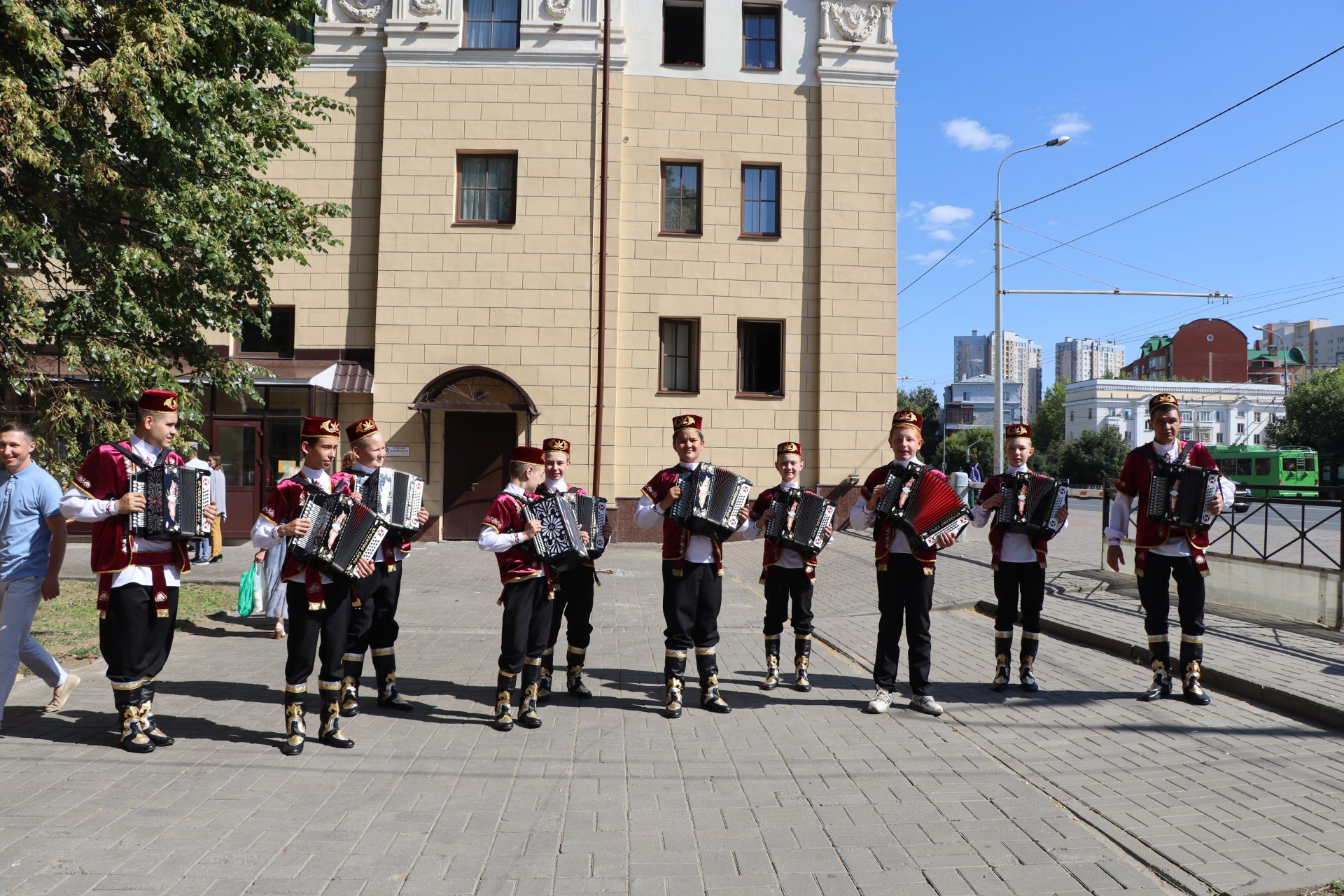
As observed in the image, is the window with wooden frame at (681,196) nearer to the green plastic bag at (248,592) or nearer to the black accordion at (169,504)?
the green plastic bag at (248,592)

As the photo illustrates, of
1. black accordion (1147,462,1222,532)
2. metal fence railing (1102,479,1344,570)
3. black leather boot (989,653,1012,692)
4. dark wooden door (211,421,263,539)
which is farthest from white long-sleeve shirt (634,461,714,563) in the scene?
dark wooden door (211,421,263,539)

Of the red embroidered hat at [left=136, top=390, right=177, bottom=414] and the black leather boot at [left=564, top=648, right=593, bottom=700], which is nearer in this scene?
the red embroidered hat at [left=136, top=390, right=177, bottom=414]

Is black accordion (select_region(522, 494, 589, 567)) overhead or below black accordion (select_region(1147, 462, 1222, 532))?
below

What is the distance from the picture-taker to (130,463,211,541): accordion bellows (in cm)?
582

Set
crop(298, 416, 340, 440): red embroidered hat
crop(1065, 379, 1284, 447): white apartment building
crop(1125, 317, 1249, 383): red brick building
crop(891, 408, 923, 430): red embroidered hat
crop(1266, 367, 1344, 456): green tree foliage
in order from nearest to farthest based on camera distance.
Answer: crop(298, 416, 340, 440): red embroidered hat → crop(891, 408, 923, 430): red embroidered hat → crop(1266, 367, 1344, 456): green tree foliage → crop(1065, 379, 1284, 447): white apartment building → crop(1125, 317, 1249, 383): red brick building

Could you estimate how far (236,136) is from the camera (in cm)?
1111

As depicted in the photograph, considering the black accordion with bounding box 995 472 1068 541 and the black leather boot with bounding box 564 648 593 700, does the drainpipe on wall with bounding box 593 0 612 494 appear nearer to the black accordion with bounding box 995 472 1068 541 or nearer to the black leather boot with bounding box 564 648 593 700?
the black leather boot with bounding box 564 648 593 700

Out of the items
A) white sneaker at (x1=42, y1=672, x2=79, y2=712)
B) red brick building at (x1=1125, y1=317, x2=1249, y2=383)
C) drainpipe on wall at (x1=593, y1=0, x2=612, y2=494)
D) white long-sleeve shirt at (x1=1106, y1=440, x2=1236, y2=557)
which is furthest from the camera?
red brick building at (x1=1125, y1=317, x2=1249, y2=383)

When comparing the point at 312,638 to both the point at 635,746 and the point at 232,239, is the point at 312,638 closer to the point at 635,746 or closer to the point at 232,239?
the point at 635,746

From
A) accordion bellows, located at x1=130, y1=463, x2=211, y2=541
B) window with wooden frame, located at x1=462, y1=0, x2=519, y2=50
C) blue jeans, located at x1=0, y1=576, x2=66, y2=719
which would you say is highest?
window with wooden frame, located at x1=462, y1=0, x2=519, y2=50

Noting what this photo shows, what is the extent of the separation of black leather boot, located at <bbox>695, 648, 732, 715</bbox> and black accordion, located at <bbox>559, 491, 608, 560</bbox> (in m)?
1.11

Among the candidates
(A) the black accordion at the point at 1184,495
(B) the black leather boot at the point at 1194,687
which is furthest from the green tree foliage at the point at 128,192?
(B) the black leather boot at the point at 1194,687

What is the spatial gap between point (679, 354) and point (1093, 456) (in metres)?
66.5

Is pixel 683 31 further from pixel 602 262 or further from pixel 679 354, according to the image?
pixel 679 354
